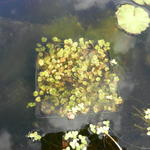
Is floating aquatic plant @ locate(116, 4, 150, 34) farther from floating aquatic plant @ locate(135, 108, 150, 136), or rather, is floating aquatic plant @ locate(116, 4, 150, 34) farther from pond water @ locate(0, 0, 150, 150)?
floating aquatic plant @ locate(135, 108, 150, 136)

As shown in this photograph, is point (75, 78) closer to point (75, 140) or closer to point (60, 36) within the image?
point (60, 36)

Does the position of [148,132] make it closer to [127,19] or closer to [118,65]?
[118,65]

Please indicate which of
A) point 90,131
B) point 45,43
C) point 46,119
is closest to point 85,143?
point 90,131

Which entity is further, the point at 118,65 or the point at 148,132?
the point at 118,65

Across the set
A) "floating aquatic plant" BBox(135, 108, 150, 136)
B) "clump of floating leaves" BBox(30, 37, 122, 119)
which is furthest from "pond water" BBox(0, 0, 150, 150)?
"clump of floating leaves" BBox(30, 37, 122, 119)

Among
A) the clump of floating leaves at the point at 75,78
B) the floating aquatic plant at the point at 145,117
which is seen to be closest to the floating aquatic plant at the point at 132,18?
the clump of floating leaves at the point at 75,78

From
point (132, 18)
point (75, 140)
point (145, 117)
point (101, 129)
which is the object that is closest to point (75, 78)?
point (101, 129)

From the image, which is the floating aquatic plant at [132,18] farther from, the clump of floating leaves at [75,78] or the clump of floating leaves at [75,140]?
the clump of floating leaves at [75,140]
